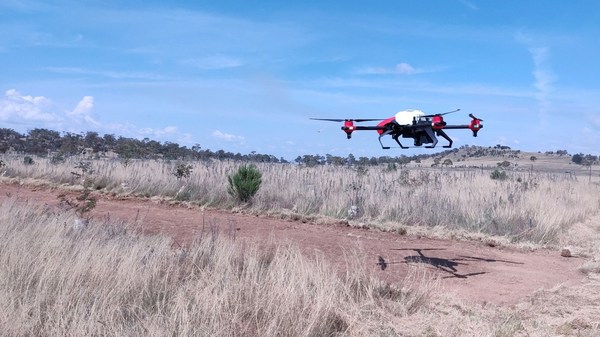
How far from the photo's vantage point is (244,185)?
17.0 metres

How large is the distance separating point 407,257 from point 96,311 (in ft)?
20.2

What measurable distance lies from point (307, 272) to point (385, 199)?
378 inches

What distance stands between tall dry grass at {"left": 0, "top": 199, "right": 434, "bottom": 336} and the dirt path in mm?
1573

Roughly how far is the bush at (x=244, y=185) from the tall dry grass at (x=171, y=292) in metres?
8.90

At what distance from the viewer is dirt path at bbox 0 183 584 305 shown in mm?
9117

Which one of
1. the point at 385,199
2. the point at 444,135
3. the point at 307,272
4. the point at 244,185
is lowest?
the point at 307,272

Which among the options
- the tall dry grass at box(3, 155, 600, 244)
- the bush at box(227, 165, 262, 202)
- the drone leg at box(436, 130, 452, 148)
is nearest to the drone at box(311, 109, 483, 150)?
the drone leg at box(436, 130, 452, 148)

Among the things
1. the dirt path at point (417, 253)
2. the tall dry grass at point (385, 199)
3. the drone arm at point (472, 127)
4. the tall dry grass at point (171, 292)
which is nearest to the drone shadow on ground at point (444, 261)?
the dirt path at point (417, 253)

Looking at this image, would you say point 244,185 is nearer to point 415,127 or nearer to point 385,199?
point 385,199

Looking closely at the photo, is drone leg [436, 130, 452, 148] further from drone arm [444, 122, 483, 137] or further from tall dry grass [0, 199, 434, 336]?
tall dry grass [0, 199, 434, 336]

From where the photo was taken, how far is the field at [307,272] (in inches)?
224

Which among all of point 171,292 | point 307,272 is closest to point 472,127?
point 307,272

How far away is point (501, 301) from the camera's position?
8.22 metres

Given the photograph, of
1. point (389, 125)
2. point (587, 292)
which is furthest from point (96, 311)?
point (587, 292)
